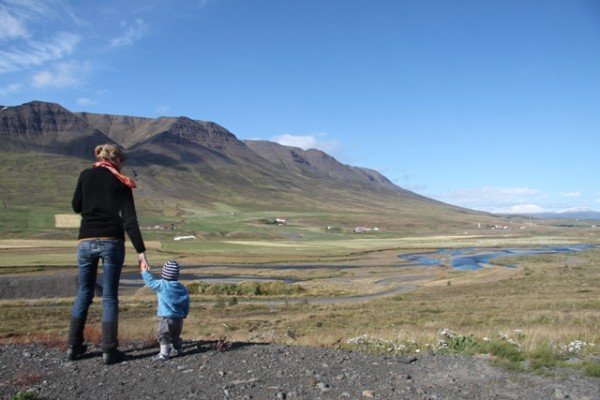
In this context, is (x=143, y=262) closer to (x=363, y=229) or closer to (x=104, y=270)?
(x=104, y=270)

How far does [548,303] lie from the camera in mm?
29750

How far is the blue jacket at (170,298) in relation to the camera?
312 inches

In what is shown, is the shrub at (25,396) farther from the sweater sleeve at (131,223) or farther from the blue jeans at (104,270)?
the sweater sleeve at (131,223)

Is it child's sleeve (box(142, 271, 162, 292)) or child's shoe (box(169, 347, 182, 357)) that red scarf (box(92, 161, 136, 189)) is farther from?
child's shoe (box(169, 347, 182, 357))

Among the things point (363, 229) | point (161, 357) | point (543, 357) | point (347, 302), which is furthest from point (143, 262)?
point (363, 229)

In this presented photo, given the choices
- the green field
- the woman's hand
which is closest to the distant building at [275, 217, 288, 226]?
the green field

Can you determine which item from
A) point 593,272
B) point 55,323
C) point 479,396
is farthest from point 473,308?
point 593,272

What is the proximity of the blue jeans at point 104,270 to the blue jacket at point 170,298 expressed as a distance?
1.98 feet

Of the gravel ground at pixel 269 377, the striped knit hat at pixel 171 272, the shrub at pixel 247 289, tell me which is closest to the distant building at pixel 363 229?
the shrub at pixel 247 289

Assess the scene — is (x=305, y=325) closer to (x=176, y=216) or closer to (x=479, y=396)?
(x=479, y=396)

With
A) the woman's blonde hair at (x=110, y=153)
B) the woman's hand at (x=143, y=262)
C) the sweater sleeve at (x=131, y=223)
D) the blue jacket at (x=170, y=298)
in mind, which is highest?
the woman's blonde hair at (x=110, y=153)

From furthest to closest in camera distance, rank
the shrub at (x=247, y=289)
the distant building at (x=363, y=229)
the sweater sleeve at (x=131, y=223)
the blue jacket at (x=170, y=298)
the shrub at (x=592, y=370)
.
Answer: the distant building at (x=363, y=229), the shrub at (x=247, y=289), the blue jacket at (x=170, y=298), the shrub at (x=592, y=370), the sweater sleeve at (x=131, y=223)

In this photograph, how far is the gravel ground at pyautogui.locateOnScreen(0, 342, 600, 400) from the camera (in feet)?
20.6

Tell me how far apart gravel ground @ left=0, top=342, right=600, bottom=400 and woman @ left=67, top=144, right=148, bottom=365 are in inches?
16.2
